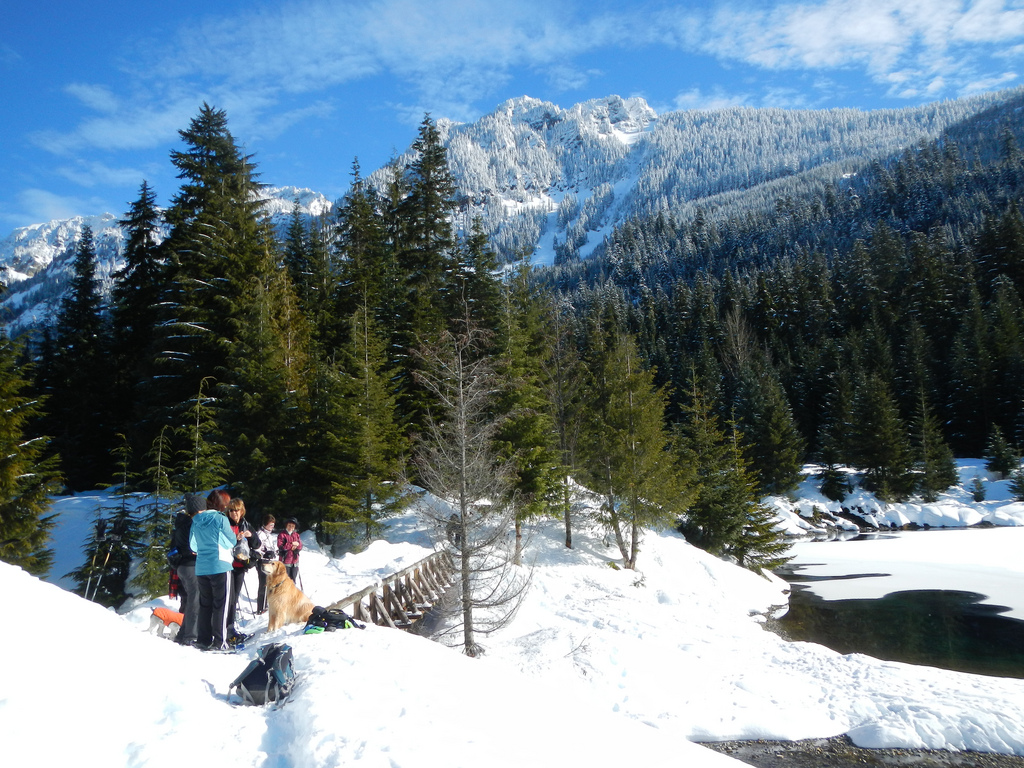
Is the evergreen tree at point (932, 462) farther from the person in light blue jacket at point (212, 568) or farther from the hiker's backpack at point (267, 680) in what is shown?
the hiker's backpack at point (267, 680)

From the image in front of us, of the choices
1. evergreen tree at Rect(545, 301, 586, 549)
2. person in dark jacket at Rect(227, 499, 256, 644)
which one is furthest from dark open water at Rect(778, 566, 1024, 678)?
person in dark jacket at Rect(227, 499, 256, 644)

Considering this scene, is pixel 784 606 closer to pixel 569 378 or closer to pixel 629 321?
pixel 569 378

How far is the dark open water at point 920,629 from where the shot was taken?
15070mm

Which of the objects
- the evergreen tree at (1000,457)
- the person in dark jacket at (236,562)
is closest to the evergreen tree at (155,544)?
the person in dark jacket at (236,562)

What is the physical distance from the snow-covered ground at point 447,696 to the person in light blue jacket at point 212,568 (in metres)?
0.71

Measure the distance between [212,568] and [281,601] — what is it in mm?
1556

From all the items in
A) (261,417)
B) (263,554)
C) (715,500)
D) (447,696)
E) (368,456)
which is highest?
(261,417)

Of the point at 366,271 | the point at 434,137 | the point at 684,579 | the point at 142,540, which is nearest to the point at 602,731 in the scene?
the point at 142,540

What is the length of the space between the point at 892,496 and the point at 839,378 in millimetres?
11849

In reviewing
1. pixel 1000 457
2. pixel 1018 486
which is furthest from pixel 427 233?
pixel 1000 457

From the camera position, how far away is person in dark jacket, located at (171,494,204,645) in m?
7.04

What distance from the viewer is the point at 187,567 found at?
708cm

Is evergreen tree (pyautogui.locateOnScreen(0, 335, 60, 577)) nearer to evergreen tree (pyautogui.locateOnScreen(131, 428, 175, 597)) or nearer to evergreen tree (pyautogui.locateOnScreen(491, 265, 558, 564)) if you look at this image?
evergreen tree (pyautogui.locateOnScreen(131, 428, 175, 597))

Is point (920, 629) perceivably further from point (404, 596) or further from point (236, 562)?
point (236, 562)
